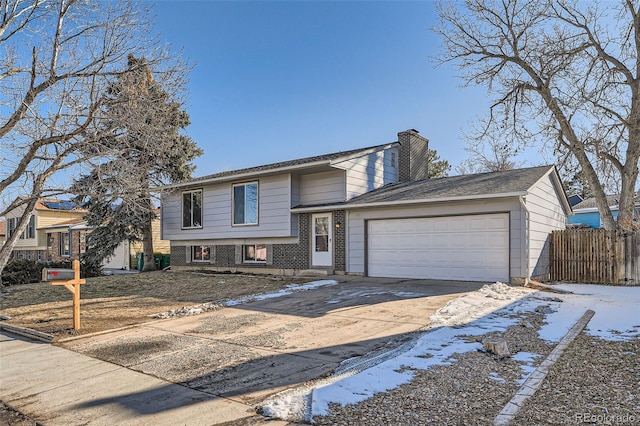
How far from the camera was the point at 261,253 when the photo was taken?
653 inches

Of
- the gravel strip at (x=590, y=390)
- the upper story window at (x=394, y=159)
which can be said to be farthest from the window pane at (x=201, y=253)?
the gravel strip at (x=590, y=390)

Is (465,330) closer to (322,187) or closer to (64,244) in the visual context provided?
(322,187)

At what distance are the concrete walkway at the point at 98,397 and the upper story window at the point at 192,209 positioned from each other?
12.9 metres

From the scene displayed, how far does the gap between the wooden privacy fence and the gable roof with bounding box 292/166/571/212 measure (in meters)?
2.51

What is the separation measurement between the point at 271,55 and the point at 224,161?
748 centimetres

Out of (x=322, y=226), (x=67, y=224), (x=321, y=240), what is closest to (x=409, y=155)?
(x=322, y=226)

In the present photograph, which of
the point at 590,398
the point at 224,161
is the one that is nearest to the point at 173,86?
the point at 590,398

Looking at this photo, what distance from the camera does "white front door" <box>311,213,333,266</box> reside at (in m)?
14.7

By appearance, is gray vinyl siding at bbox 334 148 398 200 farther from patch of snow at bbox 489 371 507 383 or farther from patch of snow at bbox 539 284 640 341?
patch of snow at bbox 489 371 507 383

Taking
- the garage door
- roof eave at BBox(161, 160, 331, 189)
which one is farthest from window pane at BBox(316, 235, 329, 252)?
roof eave at BBox(161, 160, 331, 189)

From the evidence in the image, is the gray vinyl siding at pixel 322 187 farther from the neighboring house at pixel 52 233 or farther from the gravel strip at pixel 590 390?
the neighboring house at pixel 52 233

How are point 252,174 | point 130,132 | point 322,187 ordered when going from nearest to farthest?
point 130,132 → point 322,187 → point 252,174

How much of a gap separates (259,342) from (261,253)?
10.6 meters

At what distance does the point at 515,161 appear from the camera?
103 ft
